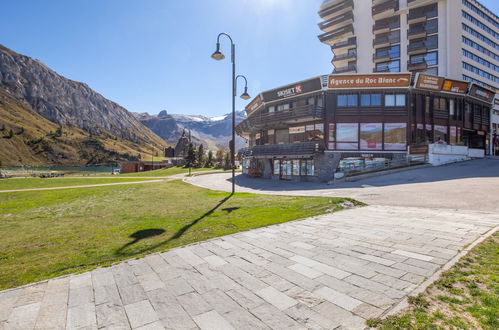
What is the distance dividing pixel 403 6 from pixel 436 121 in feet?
77.8

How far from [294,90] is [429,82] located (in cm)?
1685

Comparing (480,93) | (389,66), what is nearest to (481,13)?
(389,66)

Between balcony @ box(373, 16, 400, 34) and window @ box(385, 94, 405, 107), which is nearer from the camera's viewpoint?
window @ box(385, 94, 405, 107)

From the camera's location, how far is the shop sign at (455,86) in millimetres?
31094

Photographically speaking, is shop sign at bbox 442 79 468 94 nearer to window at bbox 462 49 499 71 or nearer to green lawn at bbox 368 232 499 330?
window at bbox 462 49 499 71

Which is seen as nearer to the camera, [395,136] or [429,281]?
[429,281]

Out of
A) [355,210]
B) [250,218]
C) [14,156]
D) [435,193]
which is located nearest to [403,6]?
[435,193]

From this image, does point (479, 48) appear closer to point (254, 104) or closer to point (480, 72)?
point (480, 72)

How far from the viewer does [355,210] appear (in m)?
9.87

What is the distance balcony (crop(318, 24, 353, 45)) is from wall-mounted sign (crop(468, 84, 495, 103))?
77.1ft

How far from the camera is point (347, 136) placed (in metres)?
29.1

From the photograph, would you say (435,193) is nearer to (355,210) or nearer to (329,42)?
(355,210)

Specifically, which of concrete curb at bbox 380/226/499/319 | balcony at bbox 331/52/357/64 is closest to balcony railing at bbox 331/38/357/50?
balcony at bbox 331/52/357/64

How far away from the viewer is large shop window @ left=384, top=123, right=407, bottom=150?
2859 cm
